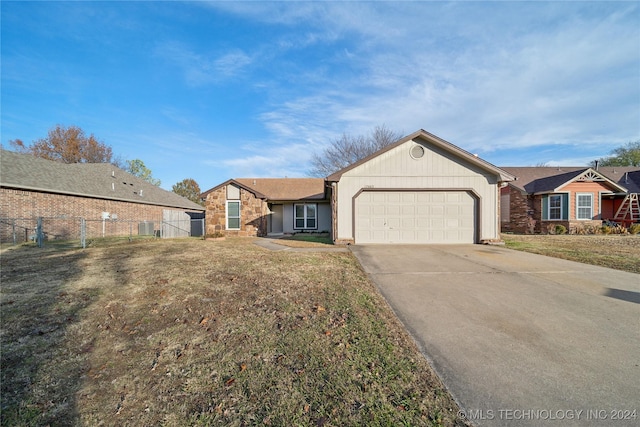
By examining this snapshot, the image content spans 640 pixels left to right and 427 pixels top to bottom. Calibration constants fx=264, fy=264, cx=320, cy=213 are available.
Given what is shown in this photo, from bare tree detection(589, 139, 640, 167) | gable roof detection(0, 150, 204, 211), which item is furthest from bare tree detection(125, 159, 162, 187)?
bare tree detection(589, 139, 640, 167)

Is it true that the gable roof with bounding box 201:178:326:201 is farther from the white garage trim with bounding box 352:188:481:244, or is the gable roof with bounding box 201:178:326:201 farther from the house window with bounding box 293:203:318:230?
the white garage trim with bounding box 352:188:481:244

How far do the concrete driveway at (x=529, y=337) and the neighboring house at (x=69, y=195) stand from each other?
14.5 metres

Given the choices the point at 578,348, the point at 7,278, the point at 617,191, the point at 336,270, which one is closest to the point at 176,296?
the point at 336,270

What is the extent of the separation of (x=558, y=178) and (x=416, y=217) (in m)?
13.9

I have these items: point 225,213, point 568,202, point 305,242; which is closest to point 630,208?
point 568,202

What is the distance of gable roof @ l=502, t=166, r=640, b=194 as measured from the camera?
17.3m

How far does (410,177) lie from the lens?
11656 millimetres

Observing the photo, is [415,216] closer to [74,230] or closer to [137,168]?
[74,230]

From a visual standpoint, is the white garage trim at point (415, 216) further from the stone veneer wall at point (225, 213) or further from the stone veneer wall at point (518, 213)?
the stone veneer wall at point (518, 213)

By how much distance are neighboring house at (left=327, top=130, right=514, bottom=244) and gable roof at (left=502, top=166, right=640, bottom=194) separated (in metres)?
9.74

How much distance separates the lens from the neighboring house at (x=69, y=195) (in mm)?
13305

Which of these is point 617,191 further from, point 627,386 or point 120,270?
point 120,270

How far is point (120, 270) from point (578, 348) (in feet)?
29.6

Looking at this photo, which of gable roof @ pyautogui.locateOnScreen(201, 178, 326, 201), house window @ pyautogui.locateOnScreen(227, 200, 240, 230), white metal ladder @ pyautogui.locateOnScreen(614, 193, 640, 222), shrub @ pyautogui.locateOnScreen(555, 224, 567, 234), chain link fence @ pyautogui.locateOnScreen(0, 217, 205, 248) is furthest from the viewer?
gable roof @ pyautogui.locateOnScreen(201, 178, 326, 201)
